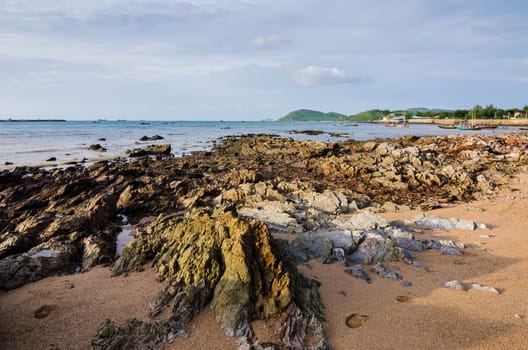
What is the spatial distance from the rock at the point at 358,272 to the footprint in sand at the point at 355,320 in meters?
1.35

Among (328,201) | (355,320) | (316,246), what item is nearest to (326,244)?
(316,246)

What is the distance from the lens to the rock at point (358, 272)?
7.55 m

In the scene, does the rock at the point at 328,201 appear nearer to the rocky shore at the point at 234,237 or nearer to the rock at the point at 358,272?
the rocky shore at the point at 234,237

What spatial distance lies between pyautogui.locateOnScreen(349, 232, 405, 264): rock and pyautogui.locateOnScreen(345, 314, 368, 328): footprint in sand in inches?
89.2

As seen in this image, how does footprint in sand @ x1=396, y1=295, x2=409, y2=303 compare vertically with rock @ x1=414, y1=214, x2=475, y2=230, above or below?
below

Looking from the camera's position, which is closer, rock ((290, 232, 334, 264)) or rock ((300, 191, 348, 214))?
rock ((290, 232, 334, 264))

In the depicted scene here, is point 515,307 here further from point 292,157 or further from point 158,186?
point 292,157

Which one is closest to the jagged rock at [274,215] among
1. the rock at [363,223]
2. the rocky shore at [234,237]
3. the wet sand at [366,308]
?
the rocky shore at [234,237]

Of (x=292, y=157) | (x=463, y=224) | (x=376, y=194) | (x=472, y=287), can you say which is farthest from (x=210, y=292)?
(x=292, y=157)

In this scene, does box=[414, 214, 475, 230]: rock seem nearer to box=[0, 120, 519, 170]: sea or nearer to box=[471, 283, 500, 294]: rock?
box=[471, 283, 500, 294]: rock

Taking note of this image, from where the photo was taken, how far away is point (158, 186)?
15.6 metres

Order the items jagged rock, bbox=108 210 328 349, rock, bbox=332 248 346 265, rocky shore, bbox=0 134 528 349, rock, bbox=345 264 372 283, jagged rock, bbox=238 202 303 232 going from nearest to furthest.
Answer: jagged rock, bbox=108 210 328 349, rocky shore, bbox=0 134 528 349, rock, bbox=345 264 372 283, rock, bbox=332 248 346 265, jagged rock, bbox=238 202 303 232

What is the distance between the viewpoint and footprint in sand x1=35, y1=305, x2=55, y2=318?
6133 mm

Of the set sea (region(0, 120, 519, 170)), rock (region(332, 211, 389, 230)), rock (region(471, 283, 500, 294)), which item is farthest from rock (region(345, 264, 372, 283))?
sea (region(0, 120, 519, 170))
